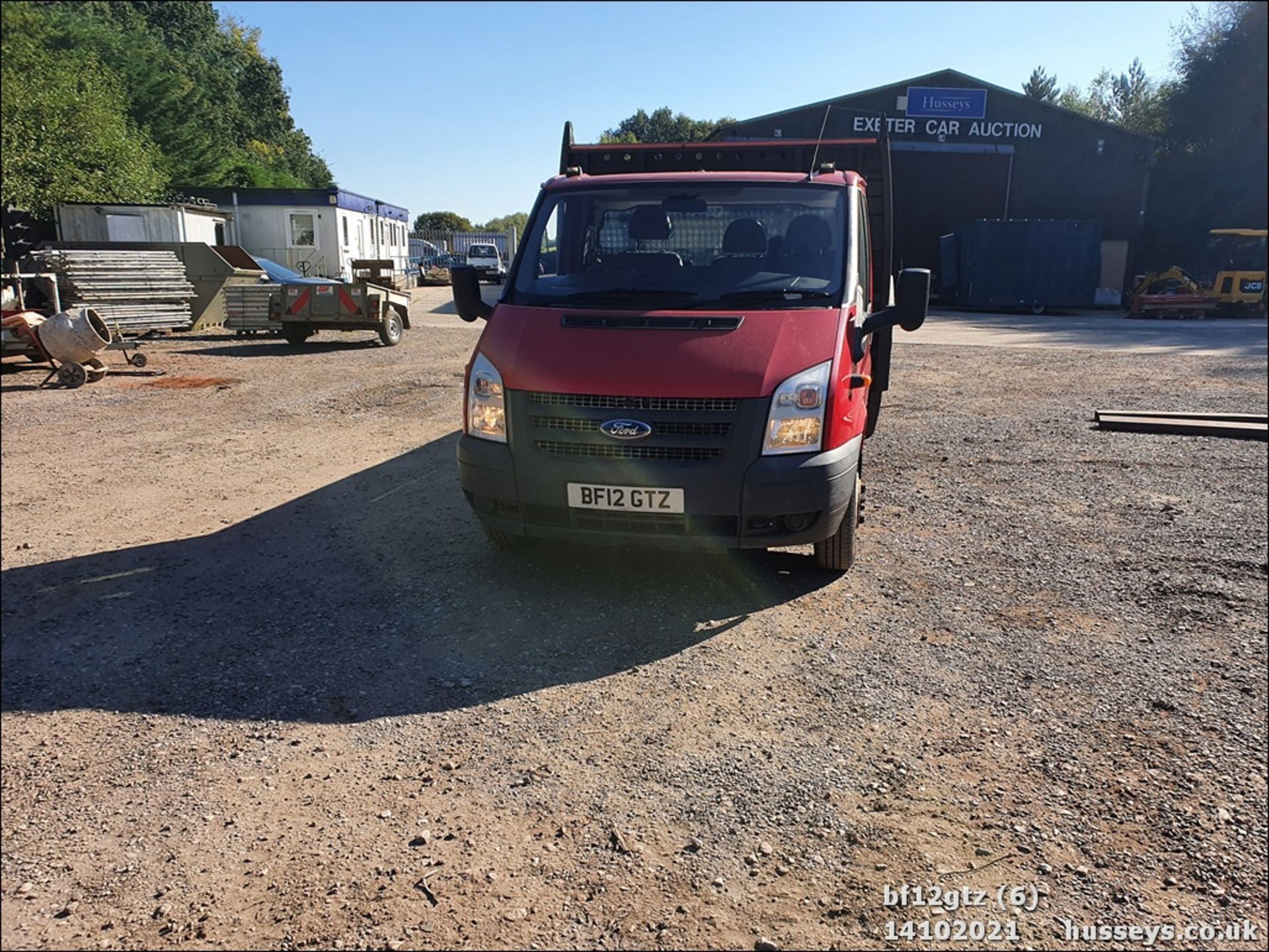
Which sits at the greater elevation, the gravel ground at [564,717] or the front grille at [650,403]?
the front grille at [650,403]

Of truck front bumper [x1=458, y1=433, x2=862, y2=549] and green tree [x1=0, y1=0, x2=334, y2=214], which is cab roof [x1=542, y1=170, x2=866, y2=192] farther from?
green tree [x1=0, y1=0, x2=334, y2=214]

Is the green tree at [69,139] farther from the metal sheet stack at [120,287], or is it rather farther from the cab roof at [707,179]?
the cab roof at [707,179]

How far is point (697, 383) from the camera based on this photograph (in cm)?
375

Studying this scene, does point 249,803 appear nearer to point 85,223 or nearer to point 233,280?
point 85,223

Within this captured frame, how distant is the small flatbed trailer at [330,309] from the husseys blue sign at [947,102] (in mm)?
24582

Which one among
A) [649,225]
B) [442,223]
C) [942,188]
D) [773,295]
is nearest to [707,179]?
[649,225]

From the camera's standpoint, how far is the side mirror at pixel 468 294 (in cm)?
502

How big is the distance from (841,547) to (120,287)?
355cm

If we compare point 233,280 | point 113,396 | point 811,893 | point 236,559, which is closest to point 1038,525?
point 811,893

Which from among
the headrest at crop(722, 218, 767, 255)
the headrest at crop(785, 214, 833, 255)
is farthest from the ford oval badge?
the headrest at crop(785, 214, 833, 255)

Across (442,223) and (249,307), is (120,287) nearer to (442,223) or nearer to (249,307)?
(249,307)

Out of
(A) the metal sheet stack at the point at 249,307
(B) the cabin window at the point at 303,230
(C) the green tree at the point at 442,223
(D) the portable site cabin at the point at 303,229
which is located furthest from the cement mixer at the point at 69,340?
(C) the green tree at the point at 442,223

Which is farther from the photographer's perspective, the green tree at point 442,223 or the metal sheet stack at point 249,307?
the green tree at point 442,223

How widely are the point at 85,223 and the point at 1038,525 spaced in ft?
18.3
